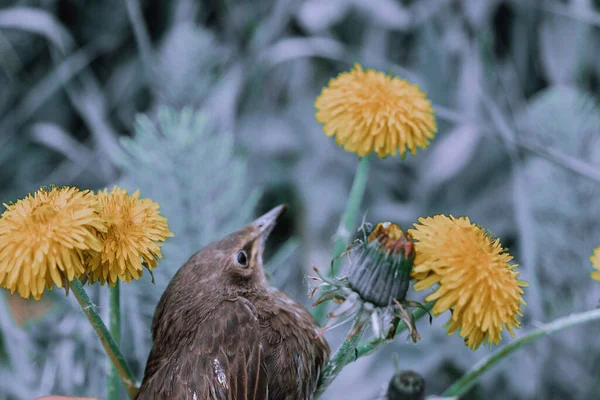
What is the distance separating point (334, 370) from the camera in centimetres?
36

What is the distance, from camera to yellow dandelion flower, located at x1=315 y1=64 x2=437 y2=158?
17.2 inches

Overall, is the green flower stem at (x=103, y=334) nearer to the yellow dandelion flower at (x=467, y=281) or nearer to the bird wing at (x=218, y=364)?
the bird wing at (x=218, y=364)

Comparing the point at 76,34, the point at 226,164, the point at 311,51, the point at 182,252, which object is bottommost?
the point at 182,252

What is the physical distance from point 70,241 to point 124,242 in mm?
38

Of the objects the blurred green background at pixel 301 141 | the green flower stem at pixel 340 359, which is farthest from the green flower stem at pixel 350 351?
the blurred green background at pixel 301 141

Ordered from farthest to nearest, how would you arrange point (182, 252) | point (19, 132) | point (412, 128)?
point (19, 132), point (182, 252), point (412, 128)

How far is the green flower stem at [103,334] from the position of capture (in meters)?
0.32

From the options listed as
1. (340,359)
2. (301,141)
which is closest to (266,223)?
(340,359)

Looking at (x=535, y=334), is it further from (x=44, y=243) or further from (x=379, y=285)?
(x=44, y=243)

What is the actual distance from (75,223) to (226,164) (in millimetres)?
390

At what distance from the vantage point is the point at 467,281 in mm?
315

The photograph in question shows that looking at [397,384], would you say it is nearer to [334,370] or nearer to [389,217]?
[334,370]

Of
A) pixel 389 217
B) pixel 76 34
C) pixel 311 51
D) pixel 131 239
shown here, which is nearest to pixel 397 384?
pixel 131 239

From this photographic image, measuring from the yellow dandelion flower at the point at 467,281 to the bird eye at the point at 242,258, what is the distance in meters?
0.15
